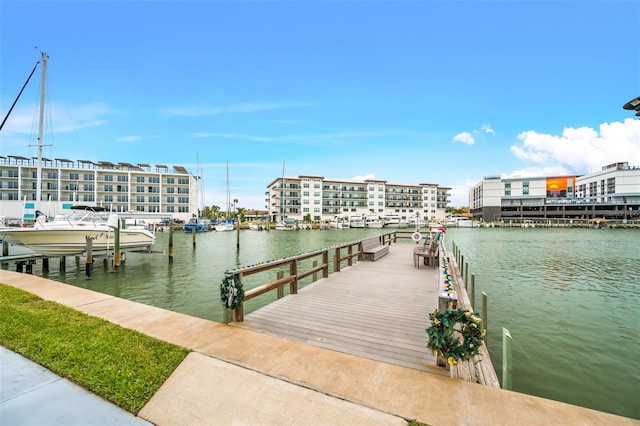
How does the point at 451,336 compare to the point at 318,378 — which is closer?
A: the point at 318,378

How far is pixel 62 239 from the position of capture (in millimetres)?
17844

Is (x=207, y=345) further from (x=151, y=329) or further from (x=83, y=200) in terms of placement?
(x=83, y=200)

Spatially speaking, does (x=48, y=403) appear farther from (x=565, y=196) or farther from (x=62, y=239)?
(x=565, y=196)

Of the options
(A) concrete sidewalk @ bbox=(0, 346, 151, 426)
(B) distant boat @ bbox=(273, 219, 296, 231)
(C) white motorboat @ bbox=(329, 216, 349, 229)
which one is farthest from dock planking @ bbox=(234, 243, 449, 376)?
(C) white motorboat @ bbox=(329, 216, 349, 229)

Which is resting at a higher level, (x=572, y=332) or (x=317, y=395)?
(x=317, y=395)

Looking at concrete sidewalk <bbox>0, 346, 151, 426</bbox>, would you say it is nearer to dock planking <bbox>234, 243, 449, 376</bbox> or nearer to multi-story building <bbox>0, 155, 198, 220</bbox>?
dock planking <bbox>234, 243, 449, 376</bbox>

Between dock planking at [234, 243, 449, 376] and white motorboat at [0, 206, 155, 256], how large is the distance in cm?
1568

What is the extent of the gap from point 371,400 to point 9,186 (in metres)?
98.1

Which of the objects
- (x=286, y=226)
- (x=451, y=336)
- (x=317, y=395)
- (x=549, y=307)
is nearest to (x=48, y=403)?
(x=317, y=395)

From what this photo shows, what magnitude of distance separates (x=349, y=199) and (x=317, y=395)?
10190cm

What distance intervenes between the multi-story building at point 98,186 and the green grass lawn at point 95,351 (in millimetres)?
72486

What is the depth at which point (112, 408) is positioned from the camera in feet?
12.3

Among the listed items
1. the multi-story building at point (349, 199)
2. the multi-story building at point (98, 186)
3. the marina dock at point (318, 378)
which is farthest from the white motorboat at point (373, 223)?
the marina dock at point (318, 378)

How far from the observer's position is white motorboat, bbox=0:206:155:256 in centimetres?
1702
